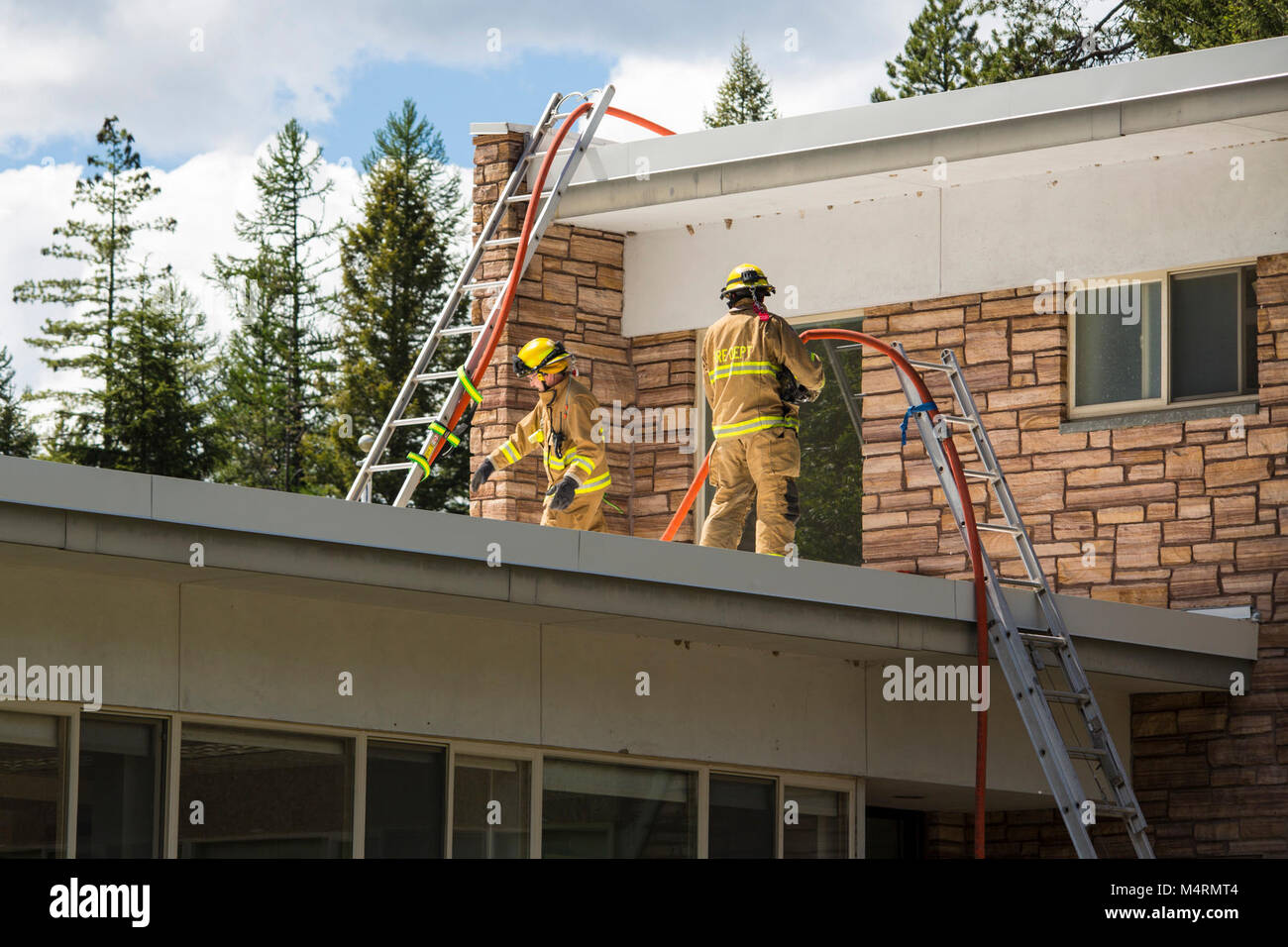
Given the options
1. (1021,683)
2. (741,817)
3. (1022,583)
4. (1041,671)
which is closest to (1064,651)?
(1041,671)

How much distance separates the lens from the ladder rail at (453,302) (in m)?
12.6

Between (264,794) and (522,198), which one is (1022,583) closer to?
(264,794)

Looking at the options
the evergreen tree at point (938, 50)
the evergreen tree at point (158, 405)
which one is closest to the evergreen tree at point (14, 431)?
the evergreen tree at point (158, 405)

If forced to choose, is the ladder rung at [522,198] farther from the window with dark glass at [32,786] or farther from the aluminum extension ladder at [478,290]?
the window with dark glass at [32,786]

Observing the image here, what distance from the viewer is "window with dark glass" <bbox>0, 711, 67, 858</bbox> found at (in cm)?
856

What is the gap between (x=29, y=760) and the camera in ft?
28.4

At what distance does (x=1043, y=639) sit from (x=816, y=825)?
2.01 meters

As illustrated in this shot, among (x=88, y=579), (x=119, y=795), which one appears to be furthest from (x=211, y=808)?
(x=88, y=579)

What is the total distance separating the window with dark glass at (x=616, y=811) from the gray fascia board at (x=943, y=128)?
16.2 feet

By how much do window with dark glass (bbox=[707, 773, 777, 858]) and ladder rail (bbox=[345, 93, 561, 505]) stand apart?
2.98 m

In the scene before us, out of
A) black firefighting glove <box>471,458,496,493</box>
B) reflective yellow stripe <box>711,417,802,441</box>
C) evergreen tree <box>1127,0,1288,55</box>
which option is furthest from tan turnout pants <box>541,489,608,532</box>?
evergreen tree <box>1127,0,1288,55</box>

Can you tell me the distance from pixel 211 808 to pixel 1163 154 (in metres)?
7.97

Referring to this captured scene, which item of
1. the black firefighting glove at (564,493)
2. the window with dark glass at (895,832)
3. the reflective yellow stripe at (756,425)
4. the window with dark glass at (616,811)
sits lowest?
the window with dark glass at (895,832)

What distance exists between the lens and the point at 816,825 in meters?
12.0
